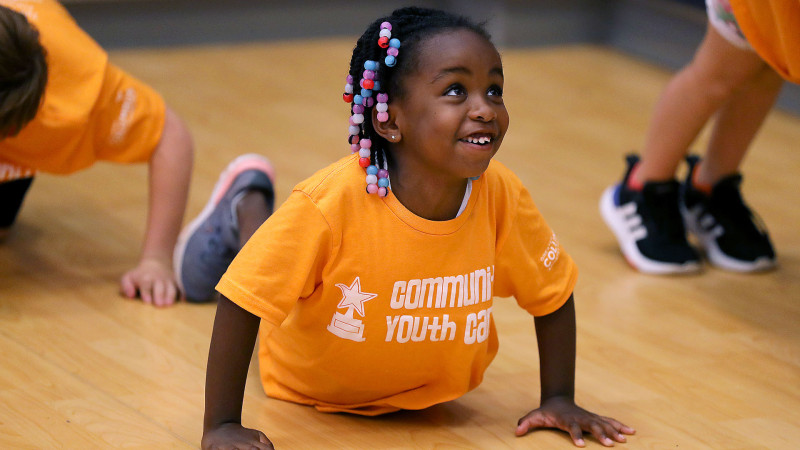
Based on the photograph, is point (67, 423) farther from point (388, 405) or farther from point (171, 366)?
point (388, 405)

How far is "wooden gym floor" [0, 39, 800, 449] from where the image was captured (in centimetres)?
123

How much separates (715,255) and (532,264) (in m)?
0.74

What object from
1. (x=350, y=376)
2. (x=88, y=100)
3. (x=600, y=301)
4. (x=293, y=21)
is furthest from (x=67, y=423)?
(x=293, y=21)

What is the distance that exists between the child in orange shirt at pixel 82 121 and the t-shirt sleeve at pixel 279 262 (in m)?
0.51

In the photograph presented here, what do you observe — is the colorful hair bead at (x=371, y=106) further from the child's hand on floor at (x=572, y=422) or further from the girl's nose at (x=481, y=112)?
the child's hand on floor at (x=572, y=422)

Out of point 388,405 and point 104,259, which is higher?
point 388,405

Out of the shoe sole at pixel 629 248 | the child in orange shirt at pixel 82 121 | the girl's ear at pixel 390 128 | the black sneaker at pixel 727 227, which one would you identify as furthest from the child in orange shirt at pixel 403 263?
the black sneaker at pixel 727 227

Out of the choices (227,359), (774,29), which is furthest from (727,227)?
(227,359)

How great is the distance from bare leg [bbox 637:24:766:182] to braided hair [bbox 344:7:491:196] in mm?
712

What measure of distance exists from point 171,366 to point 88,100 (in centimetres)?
44

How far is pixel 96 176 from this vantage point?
211cm

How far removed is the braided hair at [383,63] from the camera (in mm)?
1095

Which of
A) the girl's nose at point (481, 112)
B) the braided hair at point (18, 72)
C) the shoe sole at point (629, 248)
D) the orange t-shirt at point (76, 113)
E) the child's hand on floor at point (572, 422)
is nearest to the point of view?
the girl's nose at point (481, 112)

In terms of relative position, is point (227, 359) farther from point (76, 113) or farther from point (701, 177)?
point (701, 177)
